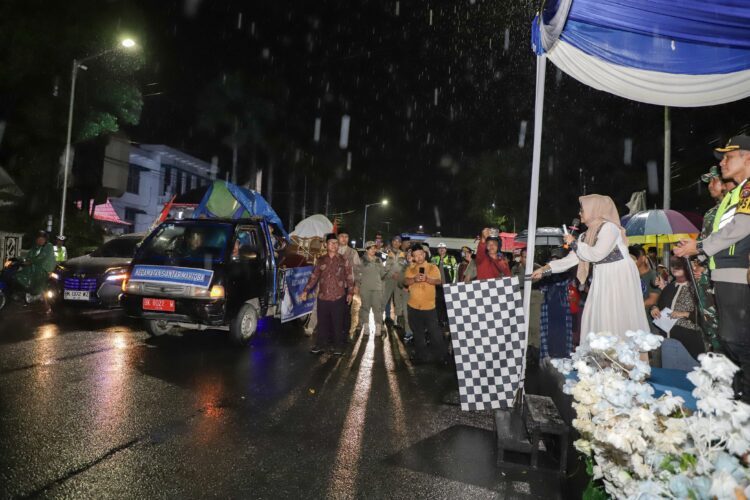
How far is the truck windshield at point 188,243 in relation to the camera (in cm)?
815

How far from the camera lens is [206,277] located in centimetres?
767

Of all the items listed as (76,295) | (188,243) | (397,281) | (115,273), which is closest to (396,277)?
(397,281)

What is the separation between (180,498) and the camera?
3164 mm

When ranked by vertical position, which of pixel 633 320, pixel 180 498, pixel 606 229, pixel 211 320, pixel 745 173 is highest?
pixel 745 173

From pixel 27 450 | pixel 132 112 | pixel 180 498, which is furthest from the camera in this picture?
pixel 132 112

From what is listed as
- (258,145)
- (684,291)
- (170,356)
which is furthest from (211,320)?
(258,145)

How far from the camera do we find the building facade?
124 ft

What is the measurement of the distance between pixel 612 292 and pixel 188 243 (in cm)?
691

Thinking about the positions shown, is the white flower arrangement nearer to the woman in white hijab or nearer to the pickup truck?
the woman in white hijab

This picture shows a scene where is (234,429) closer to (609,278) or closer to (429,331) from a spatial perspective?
(609,278)

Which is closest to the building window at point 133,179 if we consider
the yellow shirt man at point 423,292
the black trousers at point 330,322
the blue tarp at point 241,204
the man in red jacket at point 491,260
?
the blue tarp at point 241,204

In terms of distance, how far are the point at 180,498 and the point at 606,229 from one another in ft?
12.5

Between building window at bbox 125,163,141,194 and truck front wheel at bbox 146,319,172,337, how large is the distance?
109 ft

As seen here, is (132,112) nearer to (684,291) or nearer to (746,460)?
(684,291)
